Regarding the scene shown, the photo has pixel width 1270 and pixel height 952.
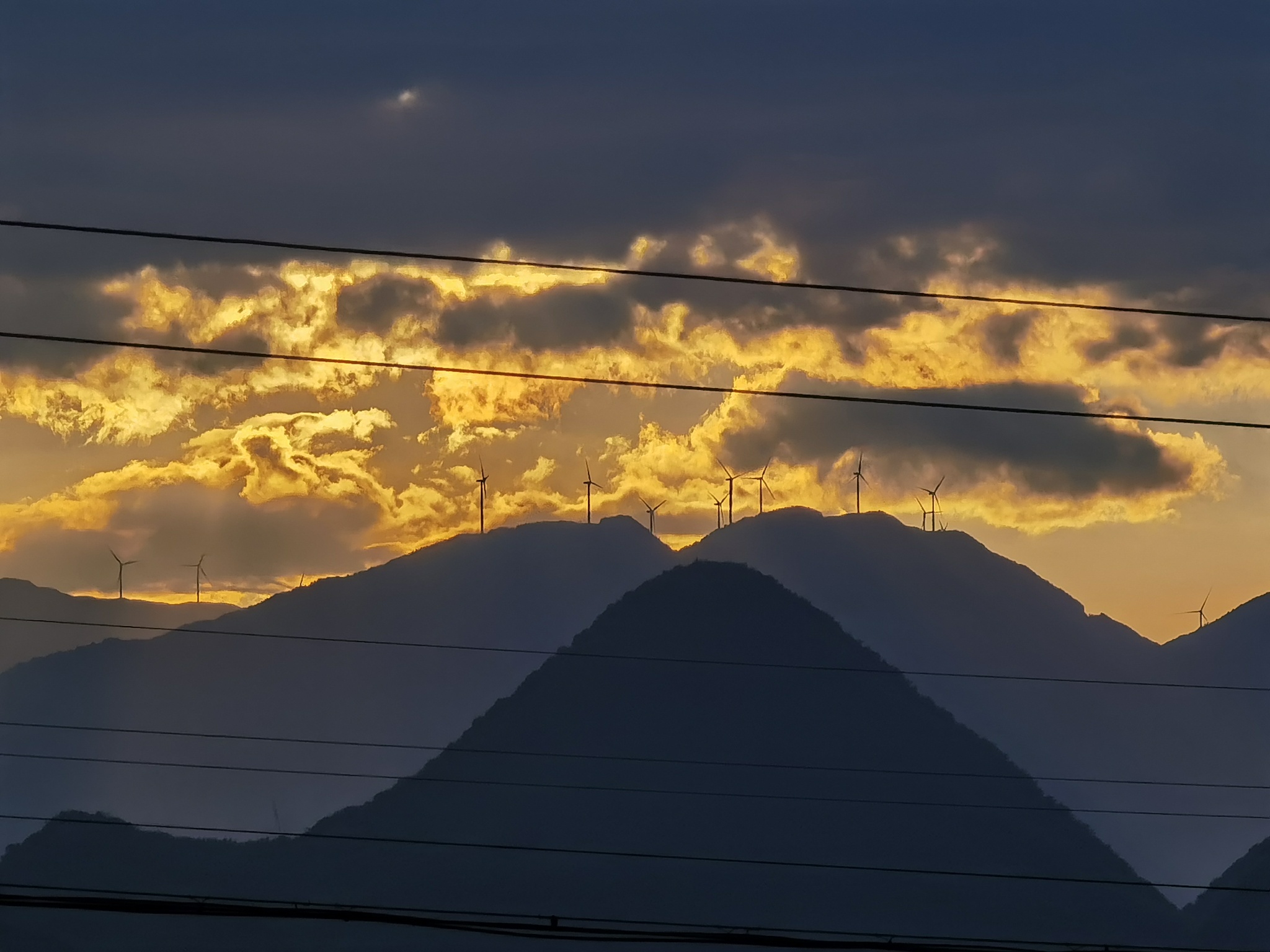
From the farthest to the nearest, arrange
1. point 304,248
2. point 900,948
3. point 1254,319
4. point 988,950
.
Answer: point 1254,319 → point 304,248 → point 900,948 → point 988,950

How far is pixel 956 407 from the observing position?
72.3ft

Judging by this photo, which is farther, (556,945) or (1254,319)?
(556,945)

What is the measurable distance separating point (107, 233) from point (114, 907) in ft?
26.9

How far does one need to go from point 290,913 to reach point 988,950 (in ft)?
25.8

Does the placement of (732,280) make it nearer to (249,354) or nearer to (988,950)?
(249,354)

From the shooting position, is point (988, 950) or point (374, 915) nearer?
point (988, 950)

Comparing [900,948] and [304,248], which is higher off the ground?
[304,248]

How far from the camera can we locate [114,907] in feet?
54.0

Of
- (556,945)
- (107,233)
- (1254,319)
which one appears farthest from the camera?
(556,945)

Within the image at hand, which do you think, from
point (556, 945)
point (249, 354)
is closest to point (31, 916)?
point (556, 945)

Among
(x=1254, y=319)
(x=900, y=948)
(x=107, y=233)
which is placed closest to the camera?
(x=900, y=948)

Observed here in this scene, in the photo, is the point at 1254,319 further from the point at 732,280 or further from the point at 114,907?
the point at 114,907

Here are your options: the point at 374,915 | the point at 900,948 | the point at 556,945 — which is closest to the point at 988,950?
the point at 900,948

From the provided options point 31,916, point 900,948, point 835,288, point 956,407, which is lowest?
point 31,916
